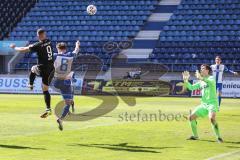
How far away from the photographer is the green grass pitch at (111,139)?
12906mm

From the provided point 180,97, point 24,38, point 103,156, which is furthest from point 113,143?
point 24,38

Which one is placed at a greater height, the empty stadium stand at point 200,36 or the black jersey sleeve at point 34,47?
the black jersey sleeve at point 34,47

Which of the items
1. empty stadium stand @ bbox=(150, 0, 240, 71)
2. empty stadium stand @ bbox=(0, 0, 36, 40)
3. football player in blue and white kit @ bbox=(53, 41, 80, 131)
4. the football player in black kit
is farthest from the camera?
empty stadium stand @ bbox=(0, 0, 36, 40)

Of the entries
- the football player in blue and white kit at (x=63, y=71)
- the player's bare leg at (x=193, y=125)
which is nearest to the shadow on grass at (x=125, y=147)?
the player's bare leg at (x=193, y=125)

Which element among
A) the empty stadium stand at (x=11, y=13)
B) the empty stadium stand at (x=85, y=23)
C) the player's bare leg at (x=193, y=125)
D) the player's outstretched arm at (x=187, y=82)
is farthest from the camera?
the empty stadium stand at (x=11, y=13)

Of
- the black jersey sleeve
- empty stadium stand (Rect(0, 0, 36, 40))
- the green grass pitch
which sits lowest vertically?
the green grass pitch

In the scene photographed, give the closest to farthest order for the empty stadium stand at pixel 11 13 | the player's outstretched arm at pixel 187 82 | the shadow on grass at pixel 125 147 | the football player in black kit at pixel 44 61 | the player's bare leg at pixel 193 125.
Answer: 1. the shadow on grass at pixel 125 147
2. the player's outstretched arm at pixel 187 82
3. the player's bare leg at pixel 193 125
4. the football player in black kit at pixel 44 61
5. the empty stadium stand at pixel 11 13

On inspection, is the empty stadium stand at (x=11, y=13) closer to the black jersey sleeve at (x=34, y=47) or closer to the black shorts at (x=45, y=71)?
the black shorts at (x=45, y=71)

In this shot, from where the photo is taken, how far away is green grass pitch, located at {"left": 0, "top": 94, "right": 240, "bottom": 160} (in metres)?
12.9

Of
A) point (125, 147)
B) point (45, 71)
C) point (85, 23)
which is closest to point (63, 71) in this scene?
point (45, 71)

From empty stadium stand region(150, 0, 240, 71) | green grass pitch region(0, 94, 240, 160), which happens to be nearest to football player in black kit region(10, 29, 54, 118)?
green grass pitch region(0, 94, 240, 160)

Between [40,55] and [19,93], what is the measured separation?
96.4 feet

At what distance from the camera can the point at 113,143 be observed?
592 inches

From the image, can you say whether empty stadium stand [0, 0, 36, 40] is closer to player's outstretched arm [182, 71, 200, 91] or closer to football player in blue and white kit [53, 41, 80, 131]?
football player in blue and white kit [53, 41, 80, 131]
